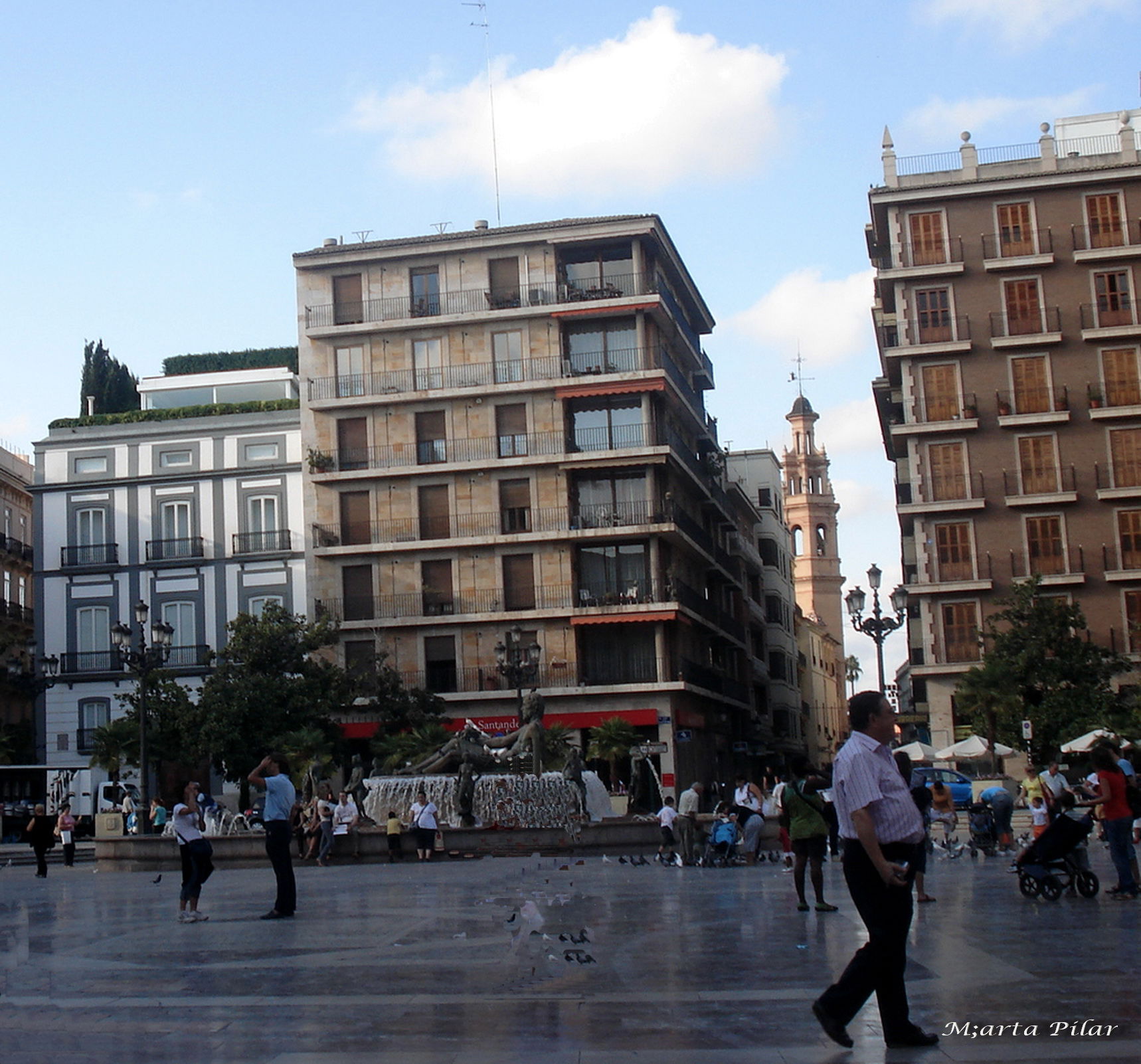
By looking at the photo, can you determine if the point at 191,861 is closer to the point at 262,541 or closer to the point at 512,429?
the point at 512,429

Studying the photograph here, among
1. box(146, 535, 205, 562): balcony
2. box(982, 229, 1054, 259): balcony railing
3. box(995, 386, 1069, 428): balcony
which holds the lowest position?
box(146, 535, 205, 562): balcony

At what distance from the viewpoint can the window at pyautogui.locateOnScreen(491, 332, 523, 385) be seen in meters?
51.6

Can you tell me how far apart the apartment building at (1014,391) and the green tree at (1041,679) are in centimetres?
337

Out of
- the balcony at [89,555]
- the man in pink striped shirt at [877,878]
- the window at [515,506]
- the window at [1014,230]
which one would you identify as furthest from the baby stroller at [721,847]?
the balcony at [89,555]

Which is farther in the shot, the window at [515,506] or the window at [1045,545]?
the window at [515,506]

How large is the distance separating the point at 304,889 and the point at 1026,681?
3038 cm

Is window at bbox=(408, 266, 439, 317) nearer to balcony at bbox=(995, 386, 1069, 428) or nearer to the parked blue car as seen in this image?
balcony at bbox=(995, 386, 1069, 428)

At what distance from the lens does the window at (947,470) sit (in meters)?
51.1

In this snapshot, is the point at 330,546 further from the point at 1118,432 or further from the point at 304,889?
the point at 304,889

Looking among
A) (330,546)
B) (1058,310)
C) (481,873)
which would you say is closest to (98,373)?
(330,546)

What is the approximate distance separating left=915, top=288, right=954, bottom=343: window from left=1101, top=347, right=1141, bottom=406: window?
522cm

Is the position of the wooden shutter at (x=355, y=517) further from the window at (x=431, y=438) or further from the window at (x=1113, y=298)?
the window at (x=1113, y=298)

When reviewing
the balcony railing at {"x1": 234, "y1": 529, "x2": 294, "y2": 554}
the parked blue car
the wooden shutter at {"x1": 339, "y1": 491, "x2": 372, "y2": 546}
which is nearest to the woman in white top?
the parked blue car

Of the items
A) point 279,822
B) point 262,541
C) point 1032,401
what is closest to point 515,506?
point 262,541
